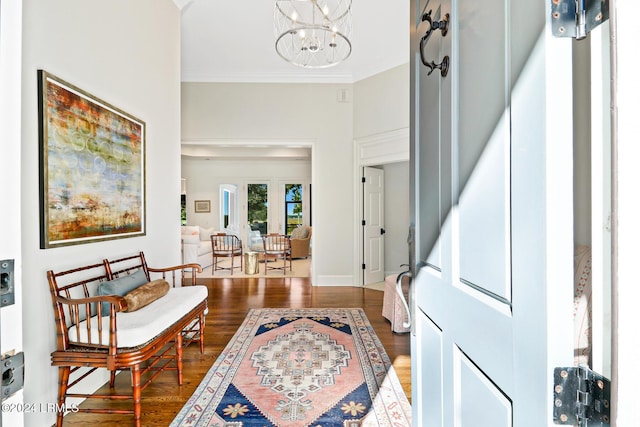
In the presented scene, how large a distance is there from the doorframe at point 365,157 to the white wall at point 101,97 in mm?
2867

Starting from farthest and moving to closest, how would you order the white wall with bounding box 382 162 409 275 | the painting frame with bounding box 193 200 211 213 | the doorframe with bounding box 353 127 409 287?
1. the painting frame with bounding box 193 200 211 213
2. the white wall with bounding box 382 162 409 275
3. the doorframe with bounding box 353 127 409 287

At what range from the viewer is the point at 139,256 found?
8.52 feet

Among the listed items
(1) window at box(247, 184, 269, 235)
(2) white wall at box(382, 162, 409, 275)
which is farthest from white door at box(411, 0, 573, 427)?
(1) window at box(247, 184, 269, 235)

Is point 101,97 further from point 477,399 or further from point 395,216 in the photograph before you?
point 395,216

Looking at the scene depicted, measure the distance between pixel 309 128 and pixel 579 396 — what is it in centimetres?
506

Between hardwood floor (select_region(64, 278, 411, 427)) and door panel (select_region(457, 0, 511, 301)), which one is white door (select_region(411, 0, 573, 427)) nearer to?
door panel (select_region(457, 0, 511, 301))

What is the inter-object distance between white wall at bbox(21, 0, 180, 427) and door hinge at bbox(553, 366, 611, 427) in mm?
1092

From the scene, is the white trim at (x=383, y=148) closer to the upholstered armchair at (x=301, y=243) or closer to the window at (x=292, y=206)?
the upholstered armchair at (x=301, y=243)

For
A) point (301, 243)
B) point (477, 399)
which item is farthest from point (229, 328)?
point (301, 243)

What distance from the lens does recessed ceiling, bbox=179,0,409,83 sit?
3609 millimetres

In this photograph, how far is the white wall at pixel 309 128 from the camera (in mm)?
5184

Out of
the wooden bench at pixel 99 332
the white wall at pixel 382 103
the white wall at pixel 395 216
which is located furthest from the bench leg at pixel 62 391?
the white wall at pixel 395 216

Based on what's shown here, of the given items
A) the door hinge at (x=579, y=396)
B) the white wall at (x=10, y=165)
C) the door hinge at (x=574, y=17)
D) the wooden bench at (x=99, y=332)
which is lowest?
the wooden bench at (x=99, y=332)

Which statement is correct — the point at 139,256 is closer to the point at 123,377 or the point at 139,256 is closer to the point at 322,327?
the point at 123,377
